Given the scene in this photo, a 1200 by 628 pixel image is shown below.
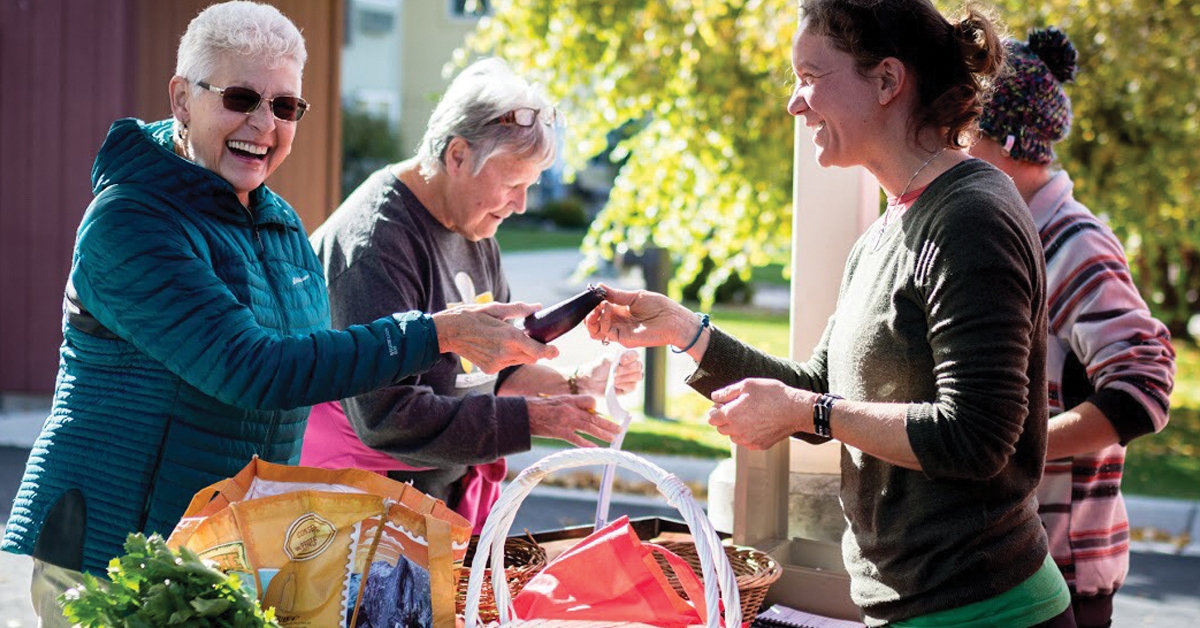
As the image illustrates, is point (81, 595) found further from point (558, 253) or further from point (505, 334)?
point (558, 253)

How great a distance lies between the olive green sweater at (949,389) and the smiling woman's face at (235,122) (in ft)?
3.41

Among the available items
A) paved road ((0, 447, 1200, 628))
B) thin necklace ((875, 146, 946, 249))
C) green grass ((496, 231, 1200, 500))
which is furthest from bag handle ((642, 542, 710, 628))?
green grass ((496, 231, 1200, 500))

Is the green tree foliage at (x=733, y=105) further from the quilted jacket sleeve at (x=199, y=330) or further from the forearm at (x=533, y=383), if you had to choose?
the quilted jacket sleeve at (x=199, y=330)

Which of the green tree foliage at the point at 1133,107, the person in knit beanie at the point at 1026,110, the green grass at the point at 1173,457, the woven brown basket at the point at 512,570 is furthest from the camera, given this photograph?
the green grass at the point at 1173,457

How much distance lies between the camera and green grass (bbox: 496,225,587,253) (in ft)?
83.3

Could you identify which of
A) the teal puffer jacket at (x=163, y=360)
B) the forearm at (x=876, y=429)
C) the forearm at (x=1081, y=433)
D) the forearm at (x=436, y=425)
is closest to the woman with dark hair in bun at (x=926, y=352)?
the forearm at (x=876, y=429)

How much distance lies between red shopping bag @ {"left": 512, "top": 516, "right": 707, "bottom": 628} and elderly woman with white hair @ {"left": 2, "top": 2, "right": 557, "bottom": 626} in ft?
1.20

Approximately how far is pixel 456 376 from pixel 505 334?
719 mm

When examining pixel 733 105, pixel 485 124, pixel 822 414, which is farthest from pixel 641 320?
pixel 733 105

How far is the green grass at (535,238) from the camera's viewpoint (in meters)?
25.4

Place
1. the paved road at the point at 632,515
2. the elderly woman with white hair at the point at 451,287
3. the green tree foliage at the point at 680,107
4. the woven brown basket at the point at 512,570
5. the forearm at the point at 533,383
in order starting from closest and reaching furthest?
the woven brown basket at the point at 512,570 < the elderly woman with white hair at the point at 451,287 < the forearm at the point at 533,383 < the paved road at the point at 632,515 < the green tree foliage at the point at 680,107

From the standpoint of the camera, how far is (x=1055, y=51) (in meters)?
2.71

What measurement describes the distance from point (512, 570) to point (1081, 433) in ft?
3.70

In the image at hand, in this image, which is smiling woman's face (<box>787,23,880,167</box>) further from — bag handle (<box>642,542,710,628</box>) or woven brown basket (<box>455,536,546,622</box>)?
woven brown basket (<box>455,536,546,622</box>)
